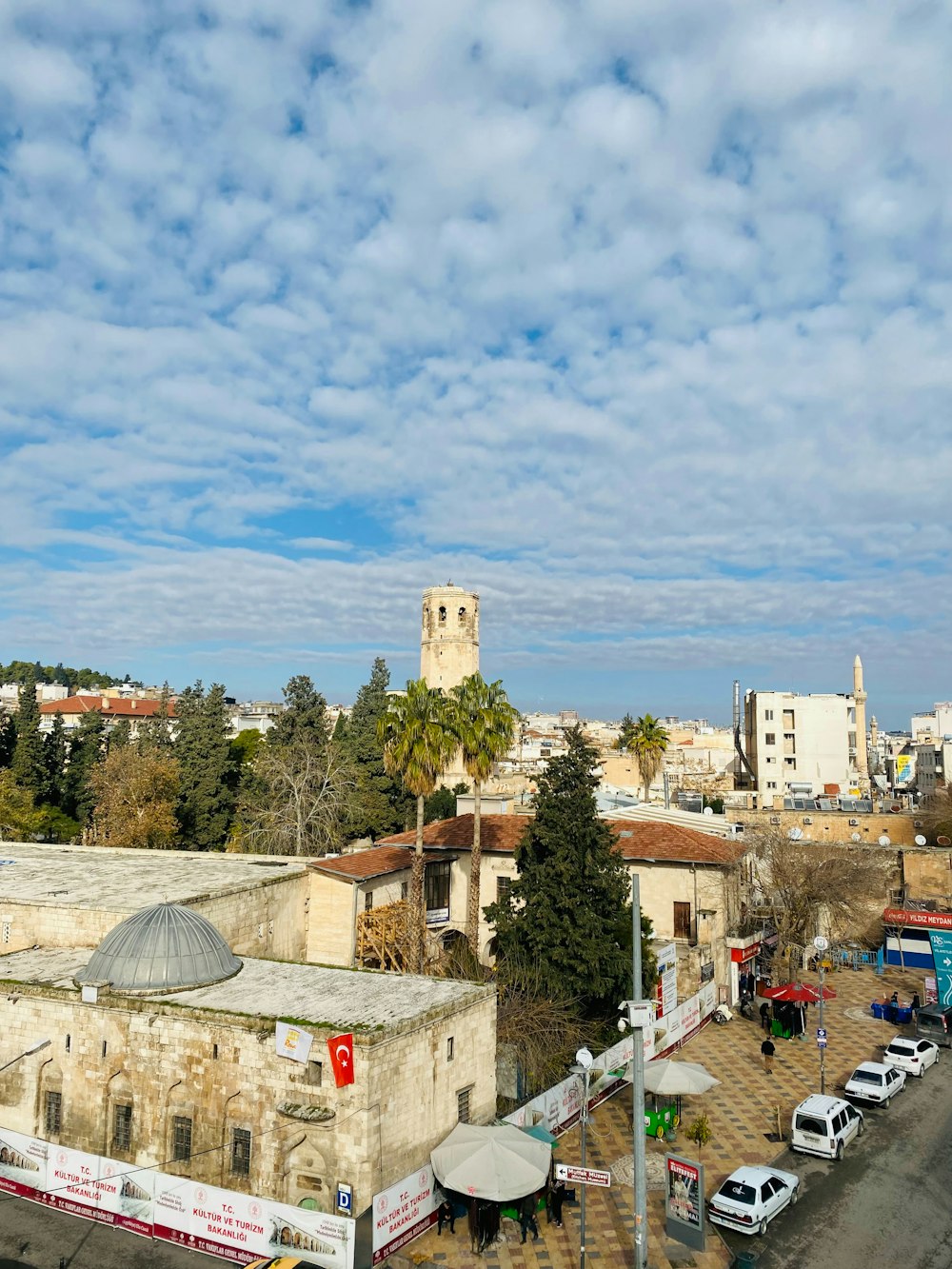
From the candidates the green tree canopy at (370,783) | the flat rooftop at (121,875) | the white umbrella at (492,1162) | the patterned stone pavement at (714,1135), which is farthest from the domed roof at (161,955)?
the green tree canopy at (370,783)

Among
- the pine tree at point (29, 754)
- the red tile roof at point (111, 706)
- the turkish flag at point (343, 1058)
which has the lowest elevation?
the turkish flag at point (343, 1058)

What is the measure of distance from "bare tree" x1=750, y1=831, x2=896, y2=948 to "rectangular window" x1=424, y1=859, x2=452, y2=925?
14.5 meters

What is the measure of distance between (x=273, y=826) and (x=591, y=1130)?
32040mm

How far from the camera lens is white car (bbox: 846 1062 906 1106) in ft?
78.9

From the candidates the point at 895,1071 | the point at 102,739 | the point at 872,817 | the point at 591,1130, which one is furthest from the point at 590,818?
the point at 102,739

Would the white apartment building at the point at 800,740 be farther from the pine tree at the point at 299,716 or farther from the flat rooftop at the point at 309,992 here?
the flat rooftop at the point at 309,992

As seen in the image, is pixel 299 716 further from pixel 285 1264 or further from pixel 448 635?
pixel 285 1264

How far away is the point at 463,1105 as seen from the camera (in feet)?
64.3

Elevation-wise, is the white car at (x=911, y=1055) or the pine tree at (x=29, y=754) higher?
the pine tree at (x=29, y=754)

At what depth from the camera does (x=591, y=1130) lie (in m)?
22.5

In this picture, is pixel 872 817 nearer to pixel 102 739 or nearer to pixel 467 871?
pixel 467 871

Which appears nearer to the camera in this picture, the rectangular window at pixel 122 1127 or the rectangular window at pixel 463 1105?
the rectangular window at pixel 122 1127

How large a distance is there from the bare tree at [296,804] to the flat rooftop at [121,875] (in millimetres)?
10956

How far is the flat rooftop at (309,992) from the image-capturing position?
18953 mm
